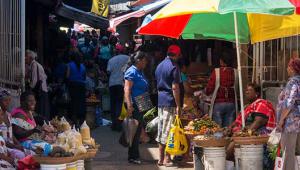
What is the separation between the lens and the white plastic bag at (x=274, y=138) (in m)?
6.93

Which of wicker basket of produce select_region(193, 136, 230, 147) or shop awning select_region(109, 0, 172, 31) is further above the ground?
shop awning select_region(109, 0, 172, 31)

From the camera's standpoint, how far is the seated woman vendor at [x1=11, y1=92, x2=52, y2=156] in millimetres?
6691

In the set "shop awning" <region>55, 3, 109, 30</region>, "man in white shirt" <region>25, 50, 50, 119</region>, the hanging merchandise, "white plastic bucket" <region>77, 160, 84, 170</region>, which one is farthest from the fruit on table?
the hanging merchandise

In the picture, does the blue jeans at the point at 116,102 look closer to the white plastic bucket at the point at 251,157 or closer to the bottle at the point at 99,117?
the bottle at the point at 99,117

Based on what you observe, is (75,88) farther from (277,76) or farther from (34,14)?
(277,76)

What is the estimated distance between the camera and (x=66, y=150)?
19.5ft

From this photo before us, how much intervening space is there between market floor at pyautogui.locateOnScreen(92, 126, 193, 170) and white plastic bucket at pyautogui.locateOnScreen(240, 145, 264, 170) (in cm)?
177

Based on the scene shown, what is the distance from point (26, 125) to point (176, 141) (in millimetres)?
2540

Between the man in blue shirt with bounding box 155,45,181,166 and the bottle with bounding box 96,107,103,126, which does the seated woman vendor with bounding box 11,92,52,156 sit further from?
the bottle with bounding box 96,107,103,126

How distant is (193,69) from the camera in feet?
42.3

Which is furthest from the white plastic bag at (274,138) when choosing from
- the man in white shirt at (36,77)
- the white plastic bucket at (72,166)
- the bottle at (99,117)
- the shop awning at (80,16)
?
the bottle at (99,117)

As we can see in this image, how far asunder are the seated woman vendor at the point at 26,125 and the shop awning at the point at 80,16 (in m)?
5.20

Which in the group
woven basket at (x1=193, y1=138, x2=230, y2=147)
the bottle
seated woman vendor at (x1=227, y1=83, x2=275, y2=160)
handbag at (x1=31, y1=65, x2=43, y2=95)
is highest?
handbag at (x1=31, y1=65, x2=43, y2=95)

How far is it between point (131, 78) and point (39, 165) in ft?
10.6
